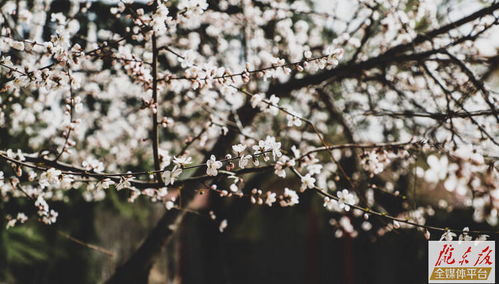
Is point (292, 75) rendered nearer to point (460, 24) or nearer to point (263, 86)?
point (263, 86)

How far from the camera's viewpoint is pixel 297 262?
10.5 m

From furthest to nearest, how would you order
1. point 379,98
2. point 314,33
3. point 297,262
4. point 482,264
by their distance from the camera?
1. point 297,262
2. point 314,33
3. point 379,98
4. point 482,264

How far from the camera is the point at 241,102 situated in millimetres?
5012

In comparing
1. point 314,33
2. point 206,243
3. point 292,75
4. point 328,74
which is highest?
point 314,33

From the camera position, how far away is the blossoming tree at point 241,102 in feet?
7.04

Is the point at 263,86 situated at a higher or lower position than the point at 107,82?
higher

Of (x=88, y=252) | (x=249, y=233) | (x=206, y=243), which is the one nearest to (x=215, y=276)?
(x=206, y=243)

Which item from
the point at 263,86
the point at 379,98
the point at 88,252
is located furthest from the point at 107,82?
the point at 88,252

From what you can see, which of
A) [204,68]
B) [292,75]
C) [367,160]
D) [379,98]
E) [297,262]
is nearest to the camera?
[204,68]

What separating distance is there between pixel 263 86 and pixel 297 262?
21.6 feet

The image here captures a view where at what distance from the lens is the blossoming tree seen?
2.15 m

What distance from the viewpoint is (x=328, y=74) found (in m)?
3.39

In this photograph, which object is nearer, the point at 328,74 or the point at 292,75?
the point at 328,74

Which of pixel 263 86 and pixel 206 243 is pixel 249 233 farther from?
pixel 263 86
